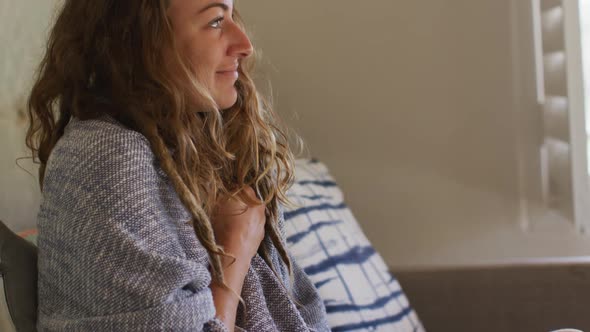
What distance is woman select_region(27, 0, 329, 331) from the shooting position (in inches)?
33.8

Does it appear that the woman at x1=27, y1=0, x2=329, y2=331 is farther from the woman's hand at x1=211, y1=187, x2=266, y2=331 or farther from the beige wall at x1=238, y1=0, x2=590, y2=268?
the beige wall at x1=238, y1=0, x2=590, y2=268

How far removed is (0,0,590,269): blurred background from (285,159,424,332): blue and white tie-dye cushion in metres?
0.52

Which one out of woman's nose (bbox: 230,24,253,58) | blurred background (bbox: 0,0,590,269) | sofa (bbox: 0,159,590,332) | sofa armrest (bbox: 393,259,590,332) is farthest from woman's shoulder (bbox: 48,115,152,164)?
blurred background (bbox: 0,0,590,269)

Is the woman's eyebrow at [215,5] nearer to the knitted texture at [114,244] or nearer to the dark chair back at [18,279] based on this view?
the knitted texture at [114,244]

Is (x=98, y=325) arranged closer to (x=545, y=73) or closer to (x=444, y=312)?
(x=444, y=312)

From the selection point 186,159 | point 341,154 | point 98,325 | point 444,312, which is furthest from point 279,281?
point 341,154

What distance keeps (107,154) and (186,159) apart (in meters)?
0.14

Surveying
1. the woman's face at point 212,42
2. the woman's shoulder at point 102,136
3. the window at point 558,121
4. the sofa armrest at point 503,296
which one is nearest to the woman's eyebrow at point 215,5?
the woman's face at point 212,42

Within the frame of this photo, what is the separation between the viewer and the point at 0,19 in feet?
3.99

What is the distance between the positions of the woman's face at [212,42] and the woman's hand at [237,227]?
149mm

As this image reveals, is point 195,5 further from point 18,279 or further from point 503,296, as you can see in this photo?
point 503,296

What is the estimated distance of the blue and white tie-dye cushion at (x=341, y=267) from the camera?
1440mm

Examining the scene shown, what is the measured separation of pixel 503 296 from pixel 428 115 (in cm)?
A: 67

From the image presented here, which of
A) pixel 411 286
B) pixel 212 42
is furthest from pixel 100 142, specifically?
pixel 411 286
